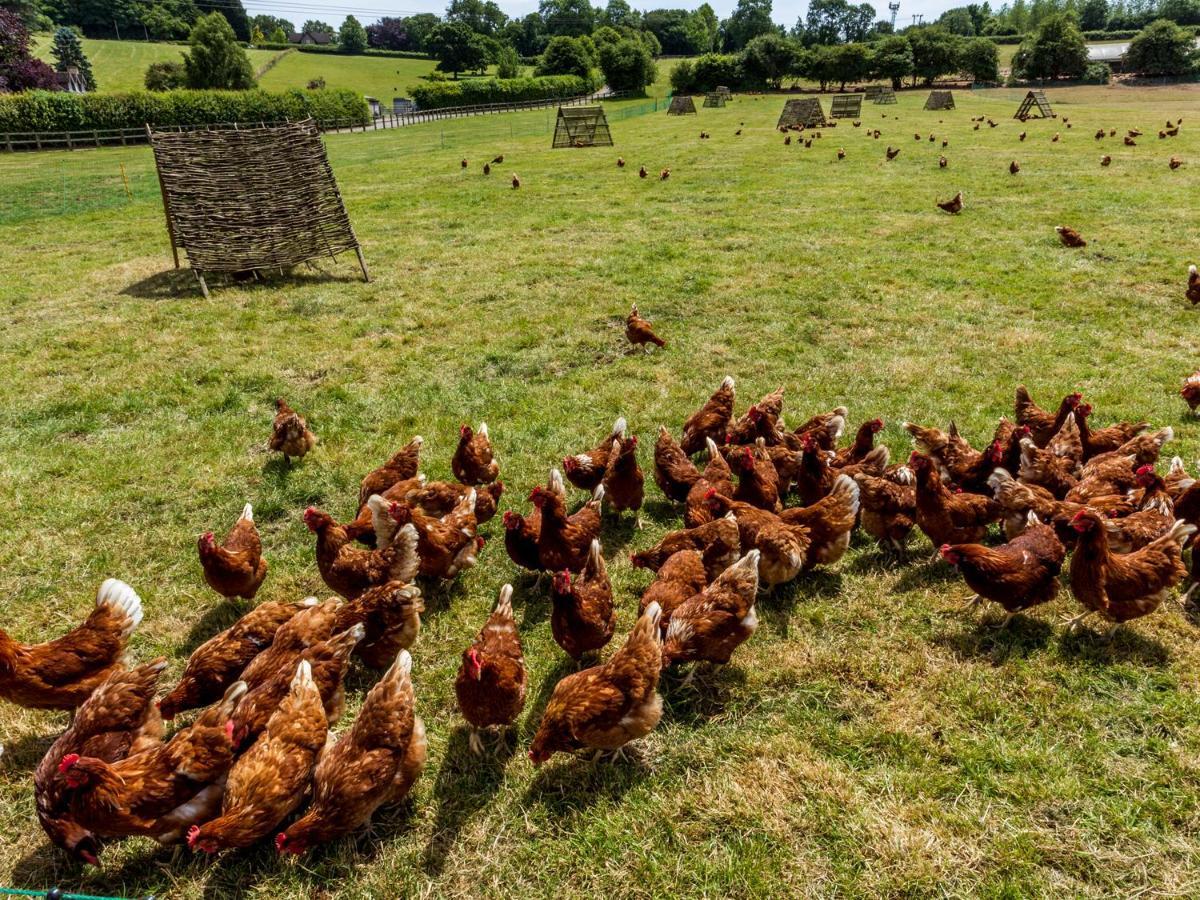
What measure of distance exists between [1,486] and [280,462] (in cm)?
276

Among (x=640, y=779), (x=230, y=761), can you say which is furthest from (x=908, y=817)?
(x=230, y=761)

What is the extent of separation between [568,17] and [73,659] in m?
168

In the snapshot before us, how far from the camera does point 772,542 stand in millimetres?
4875

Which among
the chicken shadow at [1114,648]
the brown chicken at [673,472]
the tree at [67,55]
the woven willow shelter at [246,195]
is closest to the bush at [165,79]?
the tree at [67,55]

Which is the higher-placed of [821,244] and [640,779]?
[821,244]

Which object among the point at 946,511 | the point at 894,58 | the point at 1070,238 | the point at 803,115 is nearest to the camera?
the point at 946,511

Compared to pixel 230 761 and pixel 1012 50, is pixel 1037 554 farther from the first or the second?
pixel 1012 50

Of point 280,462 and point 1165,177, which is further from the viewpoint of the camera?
point 1165,177

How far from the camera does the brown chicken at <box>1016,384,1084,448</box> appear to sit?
6207 millimetres

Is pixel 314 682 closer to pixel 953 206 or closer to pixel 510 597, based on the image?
pixel 510 597

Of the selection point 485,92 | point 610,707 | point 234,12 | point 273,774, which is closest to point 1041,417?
point 610,707

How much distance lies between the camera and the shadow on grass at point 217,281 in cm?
1279

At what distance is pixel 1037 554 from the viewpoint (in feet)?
15.0

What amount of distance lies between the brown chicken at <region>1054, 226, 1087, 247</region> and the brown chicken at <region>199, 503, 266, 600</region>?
16445 mm
